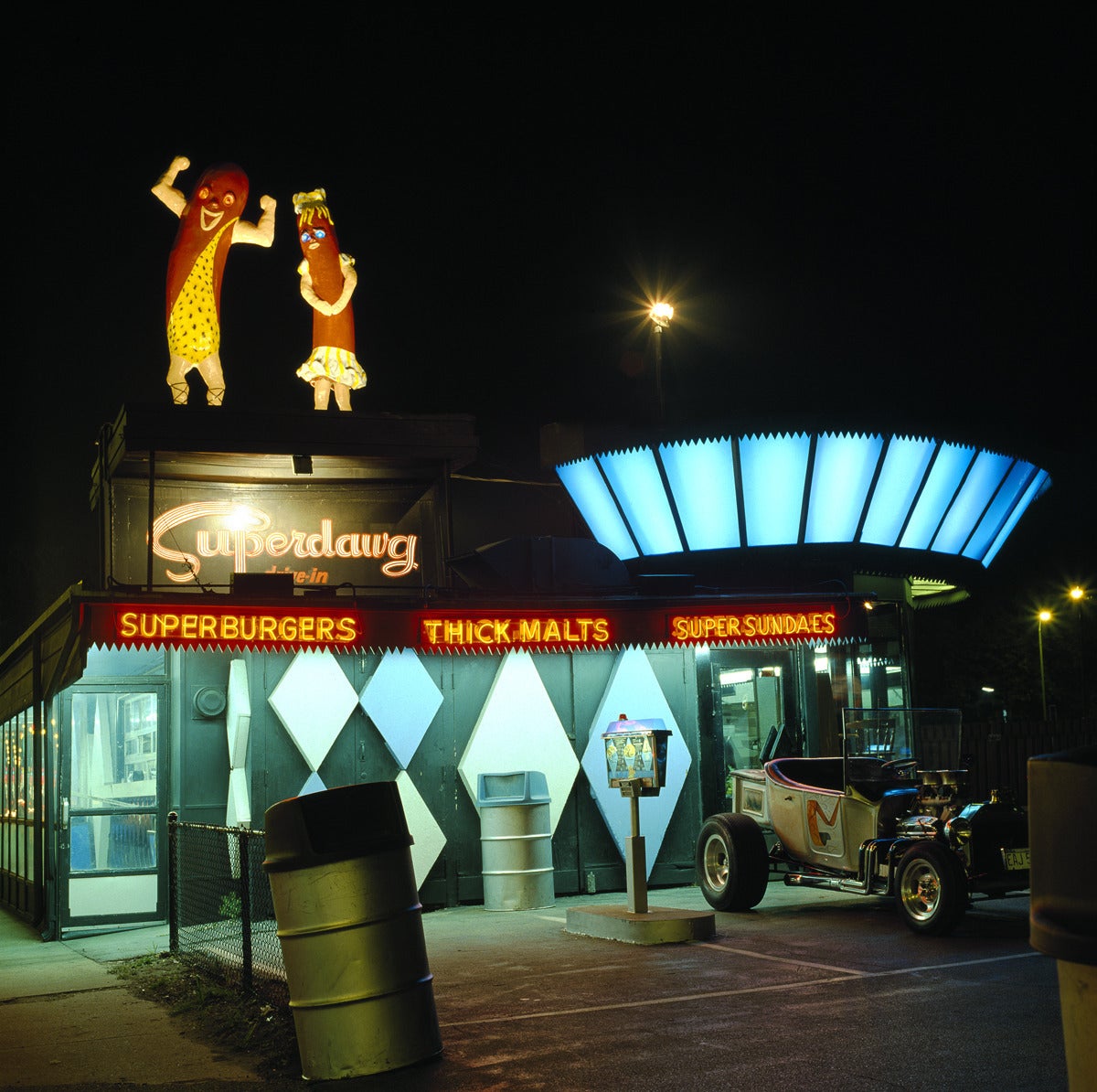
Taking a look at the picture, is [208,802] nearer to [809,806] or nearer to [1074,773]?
[809,806]

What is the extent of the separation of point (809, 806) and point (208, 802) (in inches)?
261

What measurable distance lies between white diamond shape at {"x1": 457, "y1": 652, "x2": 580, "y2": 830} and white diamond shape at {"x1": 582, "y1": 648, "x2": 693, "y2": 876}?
1.07 ft

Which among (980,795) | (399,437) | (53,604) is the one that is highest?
(399,437)

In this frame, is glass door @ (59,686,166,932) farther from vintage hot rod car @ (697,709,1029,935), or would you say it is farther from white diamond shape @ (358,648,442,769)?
vintage hot rod car @ (697,709,1029,935)

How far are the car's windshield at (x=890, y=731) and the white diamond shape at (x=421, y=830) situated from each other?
481 cm

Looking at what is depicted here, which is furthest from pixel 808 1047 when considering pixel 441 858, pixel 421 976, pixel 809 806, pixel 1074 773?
pixel 441 858

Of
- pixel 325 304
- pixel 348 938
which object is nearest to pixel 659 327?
pixel 325 304

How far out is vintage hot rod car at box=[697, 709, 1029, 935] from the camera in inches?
435

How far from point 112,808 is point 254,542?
431 centimetres

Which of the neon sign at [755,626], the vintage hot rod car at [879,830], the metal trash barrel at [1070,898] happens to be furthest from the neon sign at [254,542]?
the metal trash barrel at [1070,898]

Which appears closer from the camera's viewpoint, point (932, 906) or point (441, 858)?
point (932, 906)

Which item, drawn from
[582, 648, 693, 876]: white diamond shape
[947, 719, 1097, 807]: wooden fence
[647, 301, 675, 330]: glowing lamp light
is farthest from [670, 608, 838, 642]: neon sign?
[647, 301, 675, 330]: glowing lamp light

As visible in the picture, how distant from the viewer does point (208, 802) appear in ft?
46.6

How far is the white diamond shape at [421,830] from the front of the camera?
1444cm
